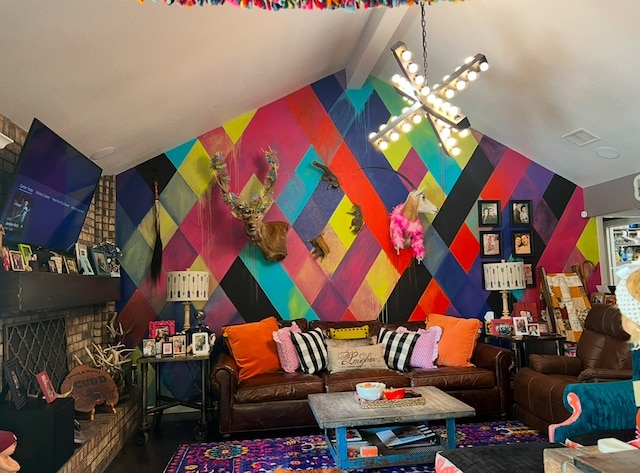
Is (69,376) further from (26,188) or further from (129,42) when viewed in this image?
(129,42)

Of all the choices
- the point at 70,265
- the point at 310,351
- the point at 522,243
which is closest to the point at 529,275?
the point at 522,243

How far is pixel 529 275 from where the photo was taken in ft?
17.4

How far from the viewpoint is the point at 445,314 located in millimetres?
5160

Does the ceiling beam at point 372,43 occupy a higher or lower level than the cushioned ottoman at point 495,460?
higher

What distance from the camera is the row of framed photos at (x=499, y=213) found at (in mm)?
5293

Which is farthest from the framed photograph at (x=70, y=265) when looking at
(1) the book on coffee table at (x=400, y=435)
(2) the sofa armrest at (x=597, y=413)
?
(2) the sofa armrest at (x=597, y=413)

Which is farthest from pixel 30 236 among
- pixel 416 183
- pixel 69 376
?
pixel 416 183

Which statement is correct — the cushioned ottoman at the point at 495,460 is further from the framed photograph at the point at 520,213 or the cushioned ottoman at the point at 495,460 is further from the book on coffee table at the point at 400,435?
the framed photograph at the point at 520,213

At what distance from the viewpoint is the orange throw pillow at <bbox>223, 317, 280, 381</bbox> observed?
4113 mm

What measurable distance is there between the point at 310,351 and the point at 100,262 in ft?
6.23

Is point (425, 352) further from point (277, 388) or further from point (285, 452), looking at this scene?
point (285, 452)

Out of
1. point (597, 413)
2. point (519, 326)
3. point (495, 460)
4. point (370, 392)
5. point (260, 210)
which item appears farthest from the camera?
point (519, 326)

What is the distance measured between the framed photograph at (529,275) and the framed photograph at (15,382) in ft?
15.1

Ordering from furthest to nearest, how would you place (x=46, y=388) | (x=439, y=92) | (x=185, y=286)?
(x=185, y=286) < (x=439, y=92) < (x=46, y=388)
